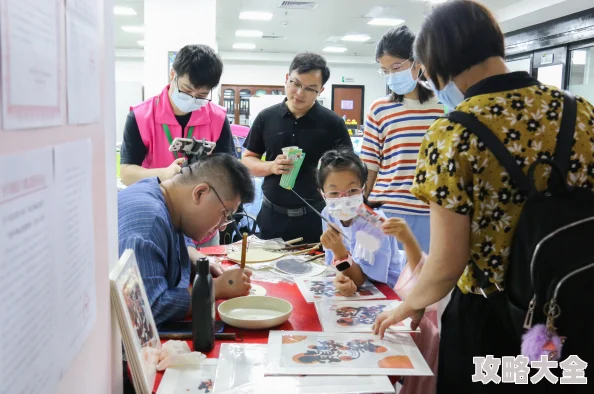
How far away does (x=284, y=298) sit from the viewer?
1657mm

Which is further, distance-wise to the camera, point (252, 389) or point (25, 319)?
point (252, 389)

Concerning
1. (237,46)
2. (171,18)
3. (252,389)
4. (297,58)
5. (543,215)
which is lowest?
(252,389)

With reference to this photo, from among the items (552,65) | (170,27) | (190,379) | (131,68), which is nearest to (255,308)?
(190,379)

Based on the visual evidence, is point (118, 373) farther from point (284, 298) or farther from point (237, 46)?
point (237, 46)

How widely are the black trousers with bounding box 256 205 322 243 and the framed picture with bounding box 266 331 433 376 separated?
1158mm

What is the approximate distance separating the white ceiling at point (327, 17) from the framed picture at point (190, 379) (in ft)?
17.4

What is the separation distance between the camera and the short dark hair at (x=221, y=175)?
1609 millimetres

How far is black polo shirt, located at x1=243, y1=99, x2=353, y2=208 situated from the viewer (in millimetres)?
2537

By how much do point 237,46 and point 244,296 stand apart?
40.0ft

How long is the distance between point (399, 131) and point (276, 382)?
1.53m

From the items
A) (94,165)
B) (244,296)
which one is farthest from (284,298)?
(94,165)

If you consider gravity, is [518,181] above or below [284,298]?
above

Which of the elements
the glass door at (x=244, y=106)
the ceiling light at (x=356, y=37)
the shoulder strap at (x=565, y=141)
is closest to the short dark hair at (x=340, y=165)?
the shoulder strap at (x=565, y=141)

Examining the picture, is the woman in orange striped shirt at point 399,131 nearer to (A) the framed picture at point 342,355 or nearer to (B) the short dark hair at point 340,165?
(B) the short dark hair at point 340,165
